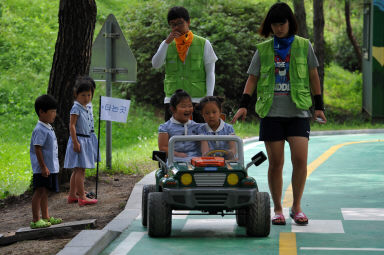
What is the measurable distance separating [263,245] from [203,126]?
1.38m

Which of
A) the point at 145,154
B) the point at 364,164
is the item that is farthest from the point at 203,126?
the point at 145,154

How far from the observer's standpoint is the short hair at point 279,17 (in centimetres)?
768

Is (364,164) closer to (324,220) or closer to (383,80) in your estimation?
(324,220)

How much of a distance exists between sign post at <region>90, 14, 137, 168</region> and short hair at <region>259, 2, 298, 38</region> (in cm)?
460

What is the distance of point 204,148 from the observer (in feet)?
24.6

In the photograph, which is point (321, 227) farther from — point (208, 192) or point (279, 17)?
point (279, 17)

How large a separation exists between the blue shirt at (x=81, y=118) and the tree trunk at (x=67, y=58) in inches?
56.2

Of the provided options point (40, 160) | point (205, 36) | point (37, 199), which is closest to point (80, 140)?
point (37, 199)

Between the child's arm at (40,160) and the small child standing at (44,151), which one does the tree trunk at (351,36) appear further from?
the child's arm at (40,160)

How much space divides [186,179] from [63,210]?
112 inches

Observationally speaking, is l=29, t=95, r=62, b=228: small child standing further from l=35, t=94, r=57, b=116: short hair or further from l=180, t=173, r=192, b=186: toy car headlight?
l=180, t=173, r=192, b=186: toy car headlight

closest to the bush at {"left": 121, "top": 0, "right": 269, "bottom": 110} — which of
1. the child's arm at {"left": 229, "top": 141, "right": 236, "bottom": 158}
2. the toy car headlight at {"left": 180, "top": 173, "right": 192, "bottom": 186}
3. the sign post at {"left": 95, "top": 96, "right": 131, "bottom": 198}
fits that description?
the sign post at {"left": 95, "top": 96, "right": 131, "bottom": 198}

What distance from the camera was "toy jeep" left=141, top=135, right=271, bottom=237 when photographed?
695cm

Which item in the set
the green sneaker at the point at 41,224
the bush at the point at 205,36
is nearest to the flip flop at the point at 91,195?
the green sneaker at the point at 41,224
